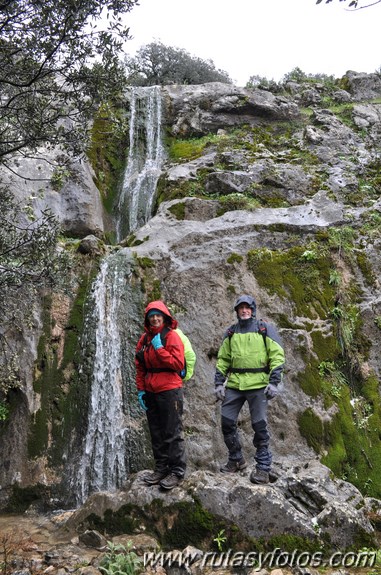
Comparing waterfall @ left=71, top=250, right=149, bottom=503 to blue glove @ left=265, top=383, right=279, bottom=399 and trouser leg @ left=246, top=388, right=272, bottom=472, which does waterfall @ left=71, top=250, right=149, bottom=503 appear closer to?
trouser leg @ left=246, top=388, right=272, bottom=472

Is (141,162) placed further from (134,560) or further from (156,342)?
(134,560)

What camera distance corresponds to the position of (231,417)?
18.8 feet

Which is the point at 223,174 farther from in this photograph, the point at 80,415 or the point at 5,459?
the point at 5,459

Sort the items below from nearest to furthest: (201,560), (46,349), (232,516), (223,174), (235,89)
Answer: (201,560)
(232,516)
(46,349)
(223,174)
(235,89)

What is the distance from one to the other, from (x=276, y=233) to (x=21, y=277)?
21.8 feet

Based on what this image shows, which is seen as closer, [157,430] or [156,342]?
[156,342]

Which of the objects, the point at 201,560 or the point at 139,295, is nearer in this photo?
the point at 201,560

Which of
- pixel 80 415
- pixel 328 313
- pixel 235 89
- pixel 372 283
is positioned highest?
pixel 235 89

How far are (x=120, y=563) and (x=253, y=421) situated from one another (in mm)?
2177

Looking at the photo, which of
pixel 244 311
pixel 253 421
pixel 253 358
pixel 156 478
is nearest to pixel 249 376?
pixel 253 358

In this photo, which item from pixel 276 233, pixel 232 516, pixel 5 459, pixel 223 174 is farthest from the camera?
pixel 223 174

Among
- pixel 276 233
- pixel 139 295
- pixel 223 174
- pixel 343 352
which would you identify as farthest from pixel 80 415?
pixel 223 174

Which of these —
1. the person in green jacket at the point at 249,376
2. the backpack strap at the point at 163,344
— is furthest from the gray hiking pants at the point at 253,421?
the backpack strap at the point at 163,344

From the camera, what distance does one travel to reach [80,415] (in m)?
8.19
